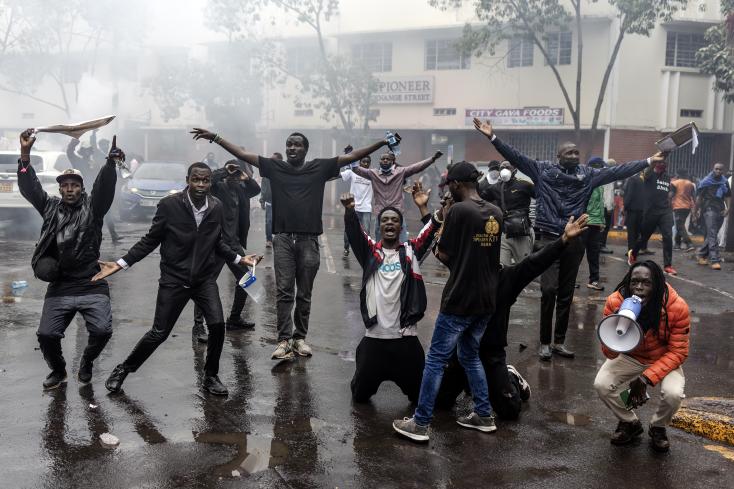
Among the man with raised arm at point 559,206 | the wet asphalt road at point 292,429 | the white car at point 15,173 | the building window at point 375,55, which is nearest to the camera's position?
the wet asphalt road at point 292,429

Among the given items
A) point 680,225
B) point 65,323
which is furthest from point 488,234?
point 680,225

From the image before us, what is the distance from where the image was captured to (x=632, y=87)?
2528cm

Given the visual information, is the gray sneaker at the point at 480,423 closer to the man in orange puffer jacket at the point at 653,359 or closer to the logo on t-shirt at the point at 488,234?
the man in orange puffer jacket at the point at 653,359

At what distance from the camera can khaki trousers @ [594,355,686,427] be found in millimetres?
5148

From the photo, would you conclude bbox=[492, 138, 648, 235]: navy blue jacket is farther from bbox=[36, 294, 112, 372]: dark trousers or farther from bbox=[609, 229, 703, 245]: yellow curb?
bbox=[609, 229, 703, 245]: yellow curb

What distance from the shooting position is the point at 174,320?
19.9ft

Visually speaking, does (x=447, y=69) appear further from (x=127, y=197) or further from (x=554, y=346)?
(x=554, y=346)

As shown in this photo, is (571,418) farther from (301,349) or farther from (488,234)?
(301,349)

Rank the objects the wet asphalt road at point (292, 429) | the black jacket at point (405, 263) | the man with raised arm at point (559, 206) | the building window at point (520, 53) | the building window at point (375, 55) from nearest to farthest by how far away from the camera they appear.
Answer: the wet asphalt road at point (292, 429), the black jacket at point (405, 263), the man with raised arm at point (559, 206), the building window at point (520, 53), the building window at point (375, 55)

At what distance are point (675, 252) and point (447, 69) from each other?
13.6 meters

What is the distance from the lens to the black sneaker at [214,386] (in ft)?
19.6

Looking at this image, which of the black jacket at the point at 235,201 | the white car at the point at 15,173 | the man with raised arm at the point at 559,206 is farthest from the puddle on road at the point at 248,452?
the white car at the point at 15,173

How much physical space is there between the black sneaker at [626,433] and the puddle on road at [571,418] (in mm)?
384

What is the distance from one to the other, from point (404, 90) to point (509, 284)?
23.9 metres
